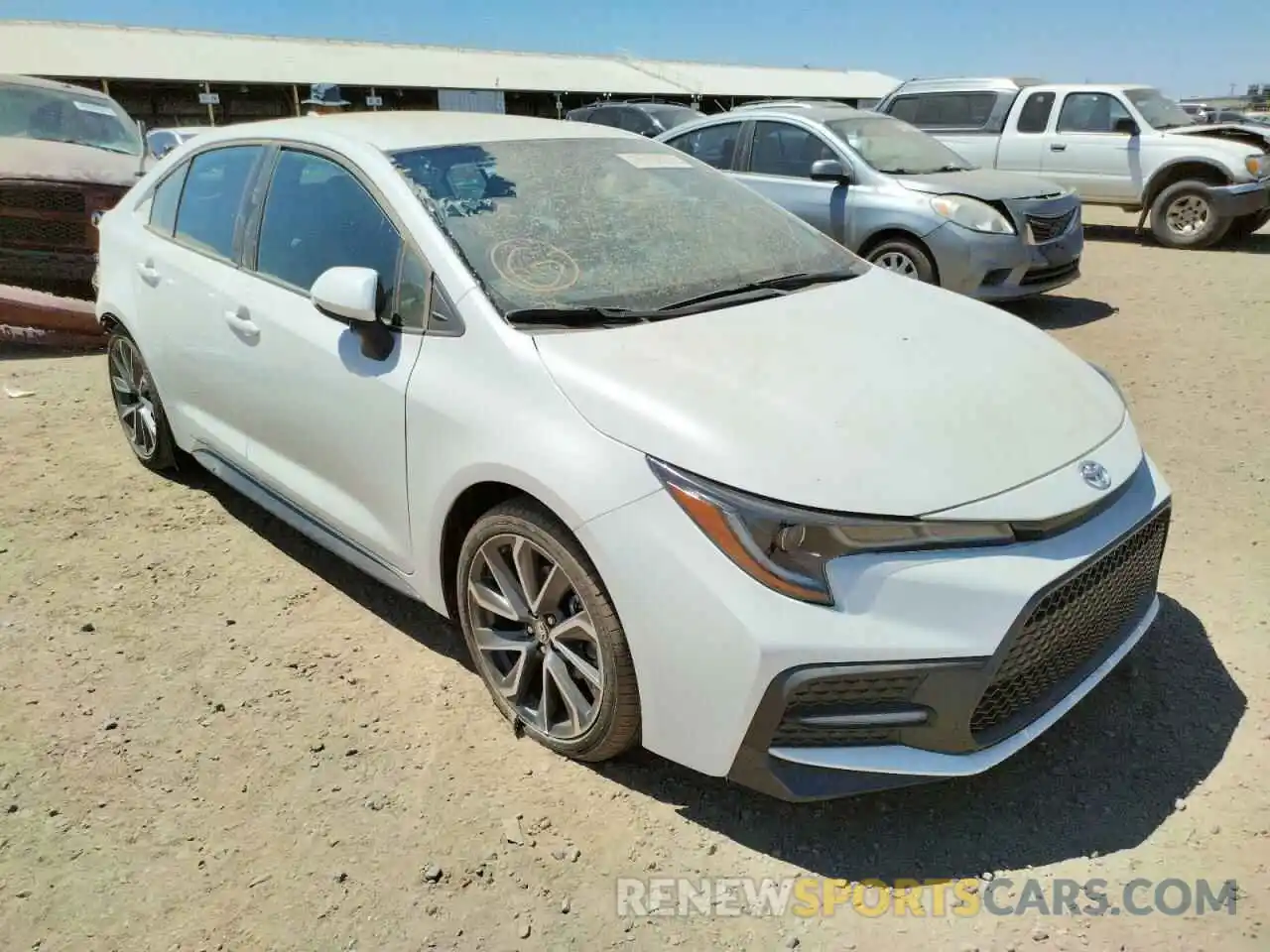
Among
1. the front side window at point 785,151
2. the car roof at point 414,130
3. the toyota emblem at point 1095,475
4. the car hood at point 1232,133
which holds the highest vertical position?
the car hood at point 1232,133

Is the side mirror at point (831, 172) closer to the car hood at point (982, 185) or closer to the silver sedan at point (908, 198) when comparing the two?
the silver sedan at point (908, 198)

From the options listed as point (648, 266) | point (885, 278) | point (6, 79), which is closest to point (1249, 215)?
point (885, 278)

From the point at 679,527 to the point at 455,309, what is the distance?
1.01 metres

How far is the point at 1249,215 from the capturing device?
34.9 feet

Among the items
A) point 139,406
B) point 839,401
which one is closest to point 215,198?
point 139,406

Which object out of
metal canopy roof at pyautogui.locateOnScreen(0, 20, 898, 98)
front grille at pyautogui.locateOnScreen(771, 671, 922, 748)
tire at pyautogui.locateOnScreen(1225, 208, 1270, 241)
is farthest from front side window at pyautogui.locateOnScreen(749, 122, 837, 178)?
metal canopy roof at pyautogui.locateOnScreen(0, 20, 898, 98)

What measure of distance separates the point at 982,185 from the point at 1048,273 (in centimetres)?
88

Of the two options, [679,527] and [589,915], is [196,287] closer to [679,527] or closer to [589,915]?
[679,527]

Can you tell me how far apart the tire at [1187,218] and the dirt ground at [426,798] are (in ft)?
27.4

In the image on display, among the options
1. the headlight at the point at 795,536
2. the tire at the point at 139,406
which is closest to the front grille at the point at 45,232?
the tire at the point at 139,406

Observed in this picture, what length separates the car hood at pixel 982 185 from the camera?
736 cm

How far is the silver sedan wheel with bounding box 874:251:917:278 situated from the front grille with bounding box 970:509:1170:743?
517 cm

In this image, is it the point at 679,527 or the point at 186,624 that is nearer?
the point at 679,527

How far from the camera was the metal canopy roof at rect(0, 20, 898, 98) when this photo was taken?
27625 mm
